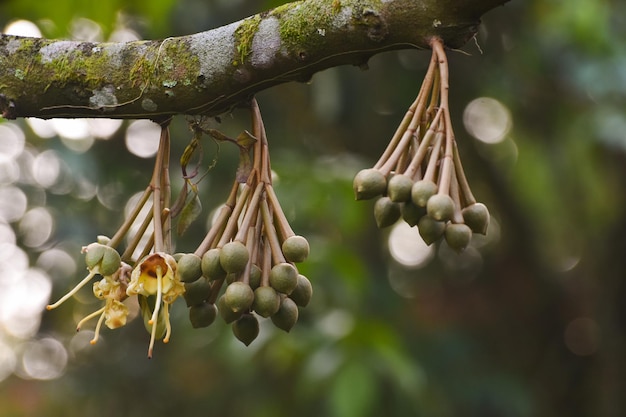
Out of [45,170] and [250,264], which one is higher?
[250,264]

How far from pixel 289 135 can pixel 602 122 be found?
1842mm

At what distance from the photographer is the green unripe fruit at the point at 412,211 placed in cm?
115

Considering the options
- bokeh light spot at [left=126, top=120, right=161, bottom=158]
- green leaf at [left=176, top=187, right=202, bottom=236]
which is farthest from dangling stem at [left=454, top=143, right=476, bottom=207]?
bokeh light spot at [left=126, top=120, right=161, bottom=158]

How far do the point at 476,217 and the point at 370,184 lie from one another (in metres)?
0.17

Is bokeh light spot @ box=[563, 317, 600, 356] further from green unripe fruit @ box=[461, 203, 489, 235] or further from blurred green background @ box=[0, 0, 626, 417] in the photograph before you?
green unripe fruit @ box=[461, 203, 489, 235]

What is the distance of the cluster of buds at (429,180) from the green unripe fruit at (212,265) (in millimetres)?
231

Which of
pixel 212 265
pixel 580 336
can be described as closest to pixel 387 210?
pixel 212 265

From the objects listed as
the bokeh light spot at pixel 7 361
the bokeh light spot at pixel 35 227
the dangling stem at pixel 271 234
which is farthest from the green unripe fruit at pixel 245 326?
the bokeh light spot at pixel 7 361

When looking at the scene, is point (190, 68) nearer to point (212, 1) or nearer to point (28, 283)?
point (212, 1)

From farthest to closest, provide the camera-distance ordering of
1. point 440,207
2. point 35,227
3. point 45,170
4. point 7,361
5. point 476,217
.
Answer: point 7,361 → point 35,227 → point 45,170 → point 476,217 → point 440,207

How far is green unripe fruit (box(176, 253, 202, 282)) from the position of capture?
1.23 metres

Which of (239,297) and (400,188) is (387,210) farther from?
(239,297)

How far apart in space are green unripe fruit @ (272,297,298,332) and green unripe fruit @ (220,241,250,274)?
0.10 m

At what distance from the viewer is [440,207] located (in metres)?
1.10
